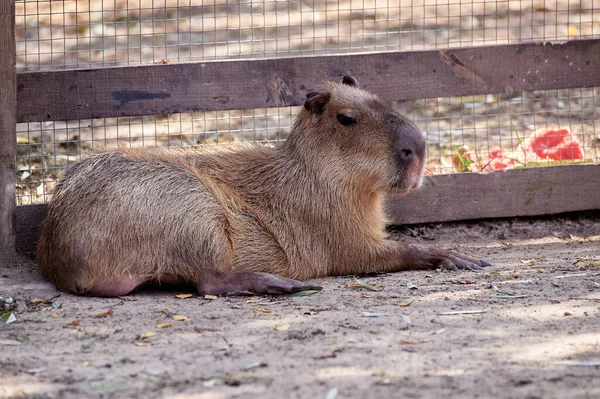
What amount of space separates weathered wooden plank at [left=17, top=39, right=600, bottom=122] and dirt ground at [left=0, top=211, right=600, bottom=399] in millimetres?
983

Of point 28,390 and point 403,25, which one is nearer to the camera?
point 28,390

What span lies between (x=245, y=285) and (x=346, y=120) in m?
1.09

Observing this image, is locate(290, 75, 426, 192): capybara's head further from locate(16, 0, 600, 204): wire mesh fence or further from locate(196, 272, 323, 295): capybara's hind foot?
locate(16, 0, 600, 204): wire mesh fence

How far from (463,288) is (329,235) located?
862 mm

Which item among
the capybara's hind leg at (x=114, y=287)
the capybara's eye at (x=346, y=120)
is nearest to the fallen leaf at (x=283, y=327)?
the capybara's hind leg at (x=114, y=287)

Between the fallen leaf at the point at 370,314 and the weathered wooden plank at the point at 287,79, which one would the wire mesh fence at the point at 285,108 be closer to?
the weathered wooden plank at the point at 287,79

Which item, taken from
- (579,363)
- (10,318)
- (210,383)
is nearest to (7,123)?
(10,318)

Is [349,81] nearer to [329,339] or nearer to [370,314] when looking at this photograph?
[370,314]

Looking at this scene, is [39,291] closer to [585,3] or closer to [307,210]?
[307,210]

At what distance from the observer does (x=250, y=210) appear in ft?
15.6

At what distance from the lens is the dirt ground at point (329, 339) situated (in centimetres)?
300

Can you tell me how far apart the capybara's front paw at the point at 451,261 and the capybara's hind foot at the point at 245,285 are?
0.81 m

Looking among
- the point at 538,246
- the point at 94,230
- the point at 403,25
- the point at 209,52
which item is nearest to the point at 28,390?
the point at 94,230

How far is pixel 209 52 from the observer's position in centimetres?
907
